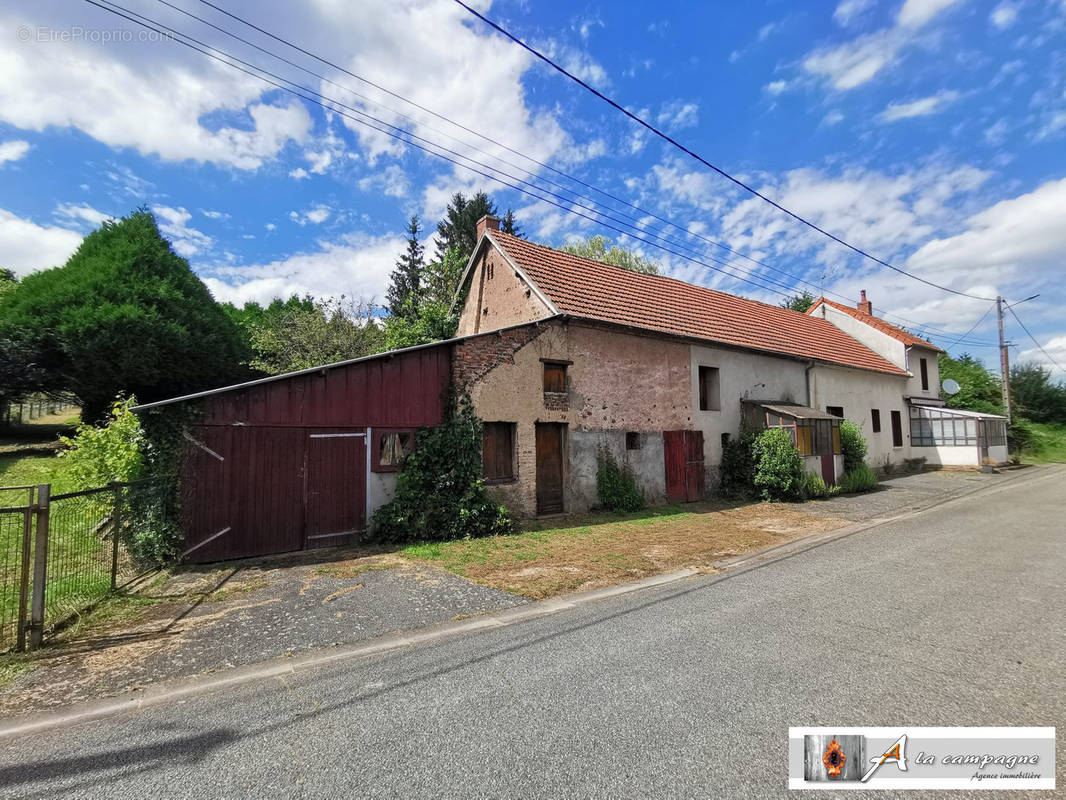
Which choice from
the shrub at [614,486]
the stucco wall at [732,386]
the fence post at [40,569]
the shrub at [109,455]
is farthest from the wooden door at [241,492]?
the stucco wall at [732,386]

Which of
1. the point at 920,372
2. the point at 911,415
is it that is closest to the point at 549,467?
the point at 911,415

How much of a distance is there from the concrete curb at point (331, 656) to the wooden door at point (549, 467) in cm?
524

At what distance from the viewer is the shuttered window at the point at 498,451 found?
38.8 feet

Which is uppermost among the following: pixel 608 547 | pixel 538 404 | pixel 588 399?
pixel 588 399

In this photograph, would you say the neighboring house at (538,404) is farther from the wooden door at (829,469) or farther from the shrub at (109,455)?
the shrub at (109,455)

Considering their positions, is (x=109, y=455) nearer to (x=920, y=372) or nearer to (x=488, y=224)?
(x=488, y=224)

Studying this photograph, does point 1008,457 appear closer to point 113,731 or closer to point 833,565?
point 833,565

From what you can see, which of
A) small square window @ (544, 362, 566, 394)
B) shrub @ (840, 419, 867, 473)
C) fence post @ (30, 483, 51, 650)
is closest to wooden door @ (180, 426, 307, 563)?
fence post @ (30, 483, 51, 650)

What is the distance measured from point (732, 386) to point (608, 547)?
32.8 feet

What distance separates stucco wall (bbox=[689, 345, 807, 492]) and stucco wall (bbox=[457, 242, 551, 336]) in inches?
229

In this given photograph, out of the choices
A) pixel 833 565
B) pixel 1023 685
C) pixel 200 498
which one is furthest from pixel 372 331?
pixel 1023 685

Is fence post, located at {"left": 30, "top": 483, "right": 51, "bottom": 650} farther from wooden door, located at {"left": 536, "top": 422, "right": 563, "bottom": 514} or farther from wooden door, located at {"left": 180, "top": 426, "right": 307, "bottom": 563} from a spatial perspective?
wooden door, located at {"left": 536, "top": 422, "right": 563, "bottom": 514}

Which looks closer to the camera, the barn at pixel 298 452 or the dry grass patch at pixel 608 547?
the dry grass patch at pixel 608 547

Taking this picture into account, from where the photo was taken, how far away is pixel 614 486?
44.6 ft
